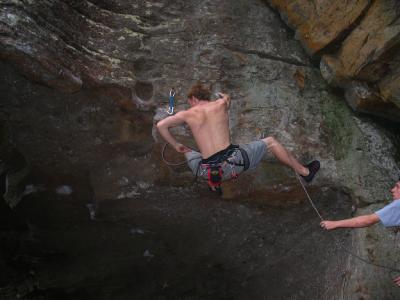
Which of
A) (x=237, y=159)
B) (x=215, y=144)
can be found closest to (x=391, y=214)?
(x=237, y=159)

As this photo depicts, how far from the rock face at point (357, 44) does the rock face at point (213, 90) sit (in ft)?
0.07

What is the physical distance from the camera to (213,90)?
6.73 m

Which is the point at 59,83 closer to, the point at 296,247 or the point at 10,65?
the point at 10,65

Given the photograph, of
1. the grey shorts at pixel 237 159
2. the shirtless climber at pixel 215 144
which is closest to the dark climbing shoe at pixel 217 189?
the shirtless climber at pixel 215 144

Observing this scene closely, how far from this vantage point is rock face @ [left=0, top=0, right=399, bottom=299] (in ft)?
20.5

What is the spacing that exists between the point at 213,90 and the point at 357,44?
2.26 meters

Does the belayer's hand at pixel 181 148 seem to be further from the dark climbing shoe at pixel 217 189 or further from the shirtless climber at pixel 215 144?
the dark climbing shoe at pixel 217 189

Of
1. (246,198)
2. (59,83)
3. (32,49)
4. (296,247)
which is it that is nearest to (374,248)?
(296,247)

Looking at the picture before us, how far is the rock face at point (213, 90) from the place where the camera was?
6254 mm

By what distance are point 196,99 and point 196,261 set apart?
360 centimetres

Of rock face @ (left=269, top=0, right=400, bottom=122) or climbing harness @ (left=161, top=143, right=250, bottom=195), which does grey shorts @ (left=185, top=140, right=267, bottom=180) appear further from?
rock face @ (left=269, top=0, right=400, bottom=122)

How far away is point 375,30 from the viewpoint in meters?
5.77

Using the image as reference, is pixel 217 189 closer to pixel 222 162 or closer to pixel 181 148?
pixel 222 162

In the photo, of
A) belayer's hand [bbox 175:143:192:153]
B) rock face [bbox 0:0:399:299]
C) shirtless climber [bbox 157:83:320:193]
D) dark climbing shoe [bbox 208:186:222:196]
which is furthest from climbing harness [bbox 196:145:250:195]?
rock face [bbox 0:0:399:299]
